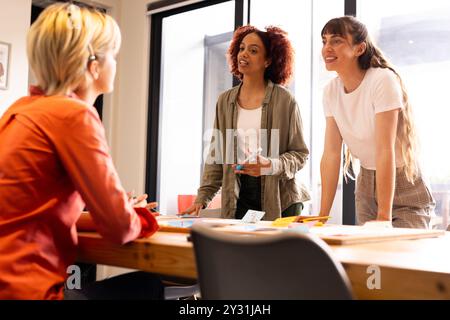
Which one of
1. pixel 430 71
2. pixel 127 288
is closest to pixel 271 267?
pixel 127 288

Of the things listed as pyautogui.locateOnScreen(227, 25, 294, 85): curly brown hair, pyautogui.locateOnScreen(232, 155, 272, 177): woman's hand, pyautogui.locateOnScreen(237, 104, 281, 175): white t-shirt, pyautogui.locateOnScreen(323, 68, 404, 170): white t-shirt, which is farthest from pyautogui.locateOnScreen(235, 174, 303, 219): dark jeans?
pyautogui.locateOnScreen(227, 25, 294, 85): curly brown hair

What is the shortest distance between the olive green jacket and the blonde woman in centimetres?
121

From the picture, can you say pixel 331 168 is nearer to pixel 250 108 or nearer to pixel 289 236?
pixel 250 108

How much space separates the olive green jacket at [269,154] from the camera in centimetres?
235

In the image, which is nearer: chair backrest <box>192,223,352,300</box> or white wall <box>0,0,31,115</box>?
chair backrest <box>192,223,352,300</box>

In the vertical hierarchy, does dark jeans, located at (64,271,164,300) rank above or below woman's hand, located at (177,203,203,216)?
below

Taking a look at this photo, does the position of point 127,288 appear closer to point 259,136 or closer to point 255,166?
point 255,166

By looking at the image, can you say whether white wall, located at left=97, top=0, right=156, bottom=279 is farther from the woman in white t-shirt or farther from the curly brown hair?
the woman in white t-shirt

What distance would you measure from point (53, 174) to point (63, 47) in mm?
288

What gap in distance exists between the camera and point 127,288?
1.50 m

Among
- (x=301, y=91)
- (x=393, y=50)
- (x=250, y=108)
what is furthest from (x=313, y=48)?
(x=250, y=108)

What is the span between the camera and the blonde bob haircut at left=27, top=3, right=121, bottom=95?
1.19 metres

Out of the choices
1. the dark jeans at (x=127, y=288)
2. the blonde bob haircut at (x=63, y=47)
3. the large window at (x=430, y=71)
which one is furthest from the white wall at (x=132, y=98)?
the blonde bob haircut at (x=63, y=47)
